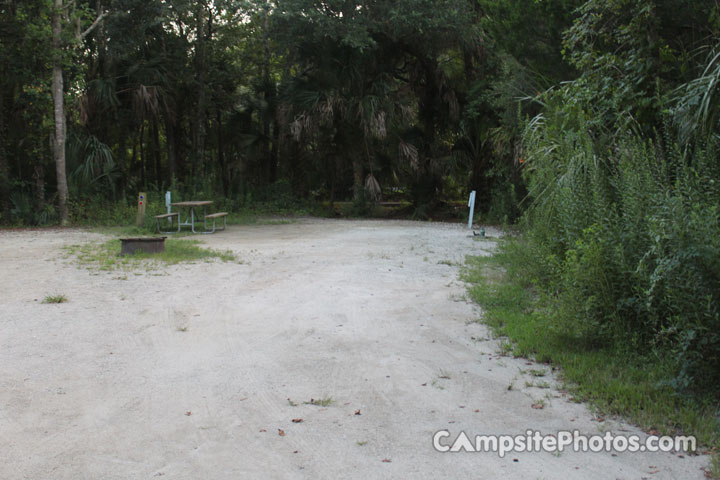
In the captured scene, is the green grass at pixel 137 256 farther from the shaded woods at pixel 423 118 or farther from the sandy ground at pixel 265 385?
the shaded woods at pixel 423 118

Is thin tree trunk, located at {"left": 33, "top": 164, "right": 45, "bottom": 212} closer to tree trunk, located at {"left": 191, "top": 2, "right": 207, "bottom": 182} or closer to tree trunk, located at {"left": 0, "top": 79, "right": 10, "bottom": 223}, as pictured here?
tree trunk, located at {"left": 0, "top": 79, "right": 10, "bottom": 223}

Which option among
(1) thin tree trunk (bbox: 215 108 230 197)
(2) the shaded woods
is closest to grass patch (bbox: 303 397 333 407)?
(2) the shaded woods

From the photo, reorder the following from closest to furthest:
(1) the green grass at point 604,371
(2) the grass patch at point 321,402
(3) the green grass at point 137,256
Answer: (1) the green grass at point 604,371 → (2) the grass patch at point 321,402 → (3) the green grass at point 137,256

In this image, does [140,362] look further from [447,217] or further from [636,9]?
[447,217]

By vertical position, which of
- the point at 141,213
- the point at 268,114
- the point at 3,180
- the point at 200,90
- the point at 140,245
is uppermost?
the point at 200,90

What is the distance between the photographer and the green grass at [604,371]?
2.91 metres

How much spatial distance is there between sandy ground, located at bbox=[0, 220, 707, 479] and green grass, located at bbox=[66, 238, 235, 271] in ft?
2.93

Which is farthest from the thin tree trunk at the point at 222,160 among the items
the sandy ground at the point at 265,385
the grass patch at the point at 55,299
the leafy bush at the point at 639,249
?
the leafy bush at the point at 639,249

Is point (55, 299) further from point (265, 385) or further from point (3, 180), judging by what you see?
point (3, 180)

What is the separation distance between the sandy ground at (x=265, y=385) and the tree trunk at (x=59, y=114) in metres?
8.26

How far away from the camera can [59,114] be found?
14.0 meters

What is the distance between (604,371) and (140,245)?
7159 mm

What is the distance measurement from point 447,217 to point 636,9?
13367mm

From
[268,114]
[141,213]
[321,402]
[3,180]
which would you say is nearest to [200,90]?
[268,114]
